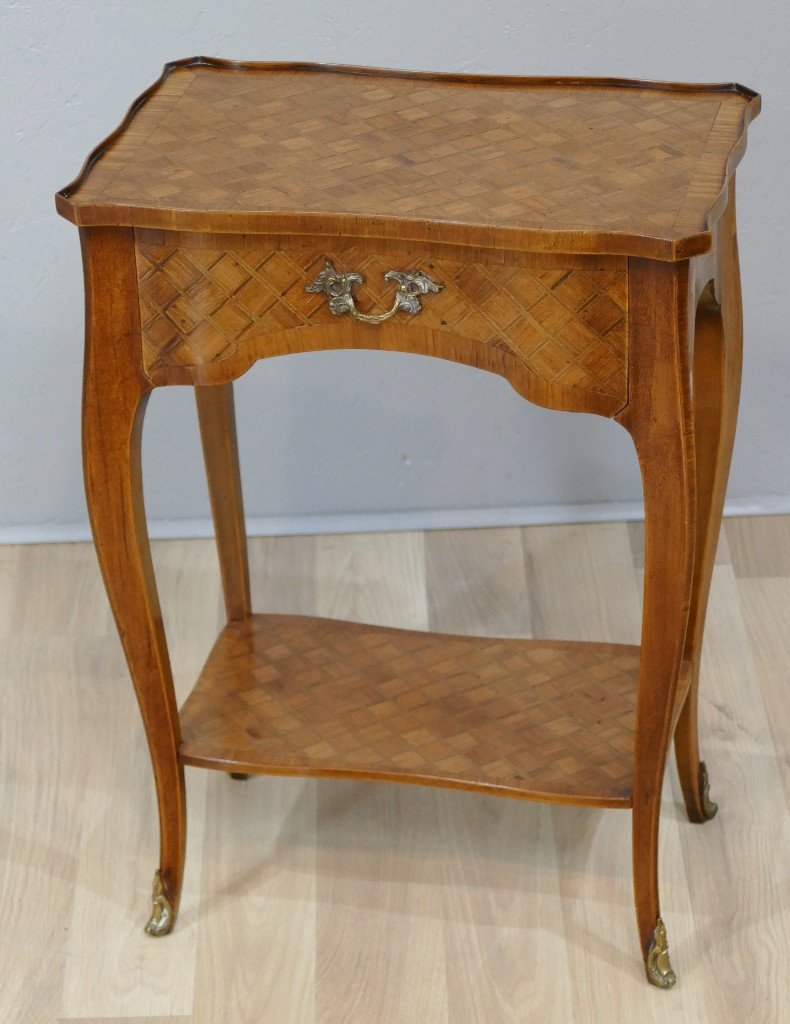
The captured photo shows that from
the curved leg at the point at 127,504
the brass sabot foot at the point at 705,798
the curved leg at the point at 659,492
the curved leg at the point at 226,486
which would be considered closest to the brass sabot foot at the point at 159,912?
the curved leg at the point at 127,504

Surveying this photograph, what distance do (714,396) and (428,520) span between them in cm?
84

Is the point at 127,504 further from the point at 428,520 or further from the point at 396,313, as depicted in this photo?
the point at 428,520

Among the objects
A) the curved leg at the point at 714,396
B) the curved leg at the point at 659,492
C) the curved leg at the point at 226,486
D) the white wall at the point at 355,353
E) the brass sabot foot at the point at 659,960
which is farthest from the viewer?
the white wall at the point at 355,353

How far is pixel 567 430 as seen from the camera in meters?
2.15

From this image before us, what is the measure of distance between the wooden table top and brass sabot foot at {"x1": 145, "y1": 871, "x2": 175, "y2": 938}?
0.73 m

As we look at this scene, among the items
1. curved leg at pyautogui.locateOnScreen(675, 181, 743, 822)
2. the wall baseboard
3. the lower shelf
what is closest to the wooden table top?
curved leg at pyautogui.locateOnScreen(675, 181, 743, 822)

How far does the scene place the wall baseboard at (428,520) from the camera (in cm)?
222

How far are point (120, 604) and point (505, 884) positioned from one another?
1.78 ft

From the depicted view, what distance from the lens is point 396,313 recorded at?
1240mm

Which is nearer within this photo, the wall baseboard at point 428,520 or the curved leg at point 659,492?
the curved leg at point 659,492

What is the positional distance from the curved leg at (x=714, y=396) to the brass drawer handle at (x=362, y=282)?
287 mm

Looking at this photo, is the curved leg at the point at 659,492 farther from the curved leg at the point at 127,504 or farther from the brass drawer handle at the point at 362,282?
the curved leg at the point at 127,504

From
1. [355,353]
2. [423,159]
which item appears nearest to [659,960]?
[423,159]

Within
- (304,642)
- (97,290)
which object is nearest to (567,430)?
(304,642)
